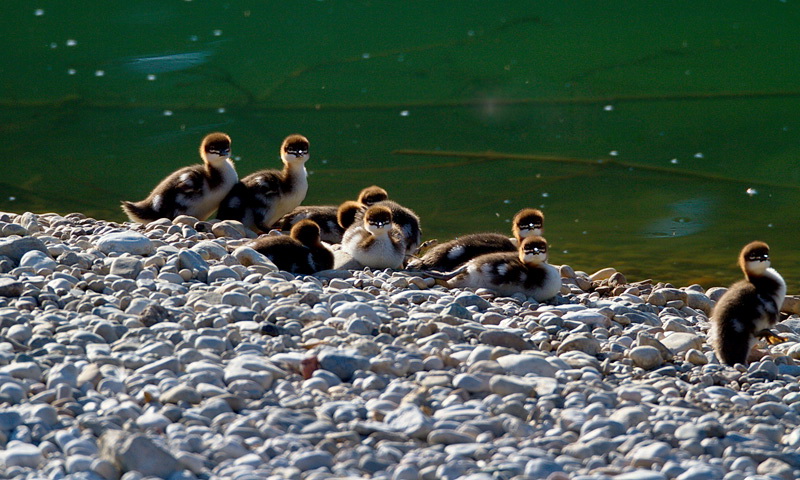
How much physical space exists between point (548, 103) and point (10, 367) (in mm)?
11124

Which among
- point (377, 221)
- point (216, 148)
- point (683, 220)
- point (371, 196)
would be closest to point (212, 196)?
point (216, 148)

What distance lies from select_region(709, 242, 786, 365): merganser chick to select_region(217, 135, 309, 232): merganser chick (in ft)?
11.6

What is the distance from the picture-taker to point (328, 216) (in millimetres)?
7957

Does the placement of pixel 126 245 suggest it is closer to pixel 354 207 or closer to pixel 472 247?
pixel 354 207

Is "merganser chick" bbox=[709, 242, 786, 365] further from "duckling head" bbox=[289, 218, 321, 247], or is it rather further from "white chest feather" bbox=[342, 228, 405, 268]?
"duckling head" bbox=[289, 218, 321, 247]

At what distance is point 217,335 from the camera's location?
470cm

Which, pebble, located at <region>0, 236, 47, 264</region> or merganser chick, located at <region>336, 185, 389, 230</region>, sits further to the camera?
merganser chick, located at <region>336, 185, 389, 230</region>

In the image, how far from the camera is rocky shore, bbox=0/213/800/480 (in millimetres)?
3621

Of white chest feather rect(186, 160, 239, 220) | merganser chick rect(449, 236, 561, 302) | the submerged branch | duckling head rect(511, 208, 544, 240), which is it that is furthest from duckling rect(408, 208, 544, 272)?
the submerged branch

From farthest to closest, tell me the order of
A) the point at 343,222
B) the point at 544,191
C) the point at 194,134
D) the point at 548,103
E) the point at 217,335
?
the point at 548,103 → the point at 194,134 → the point at 544,191 → the point at 343,222 → the point at 217,335

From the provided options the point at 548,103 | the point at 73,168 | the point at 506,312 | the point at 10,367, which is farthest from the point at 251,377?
the point at 548,103

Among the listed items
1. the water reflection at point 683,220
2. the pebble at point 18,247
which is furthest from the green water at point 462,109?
the pebble at point 18,247

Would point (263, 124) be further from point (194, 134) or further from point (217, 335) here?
point (217, 335)

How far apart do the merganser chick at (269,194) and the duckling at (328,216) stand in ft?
0.37
